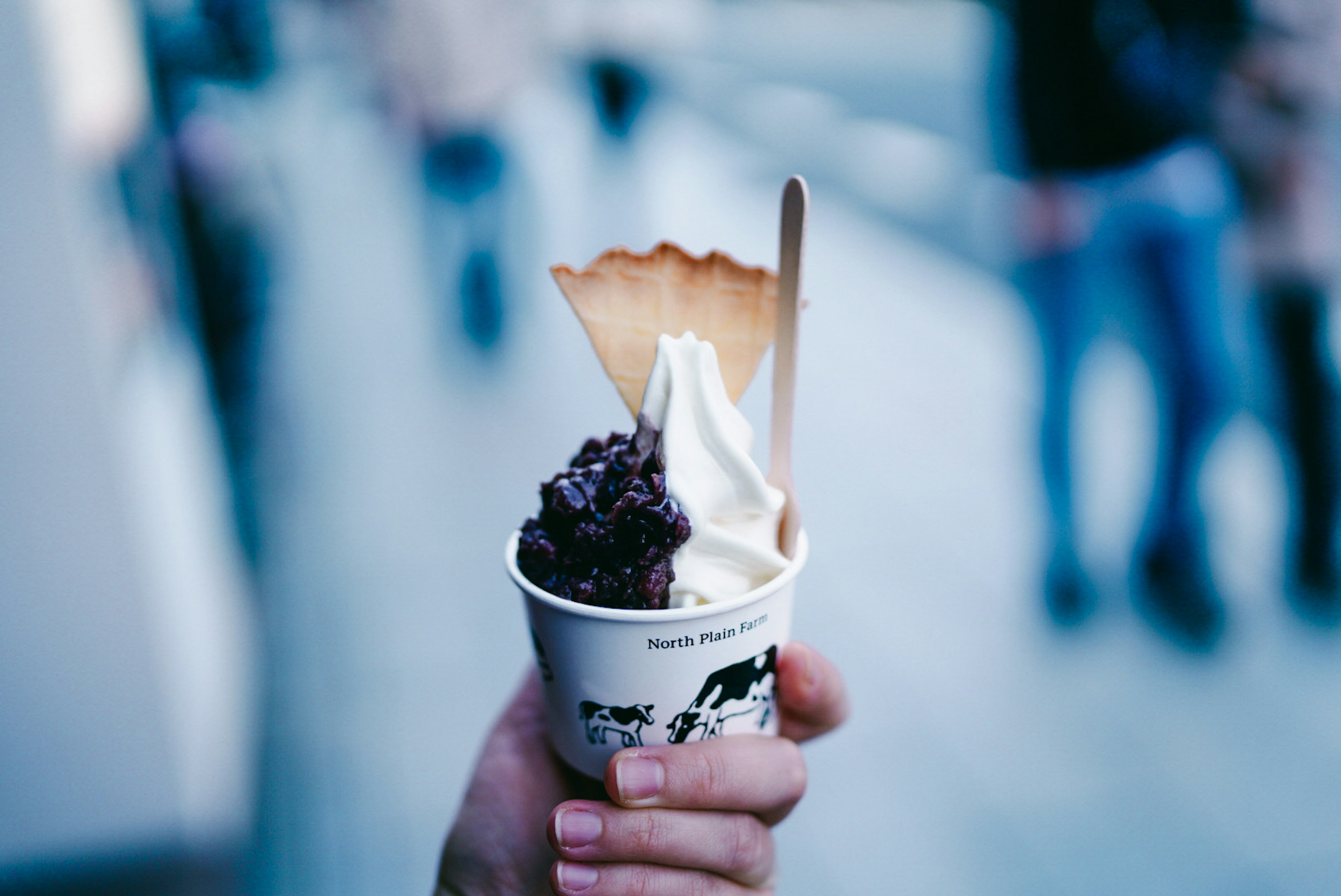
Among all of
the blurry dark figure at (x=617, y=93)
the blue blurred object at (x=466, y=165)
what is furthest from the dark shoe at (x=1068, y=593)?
the blurry dark figure at (x=617, y=93)

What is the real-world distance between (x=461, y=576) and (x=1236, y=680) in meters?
2.44

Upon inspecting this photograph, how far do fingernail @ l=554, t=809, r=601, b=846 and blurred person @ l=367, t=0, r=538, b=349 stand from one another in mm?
3990

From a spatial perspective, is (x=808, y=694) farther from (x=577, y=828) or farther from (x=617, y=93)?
(x=617, y=93)

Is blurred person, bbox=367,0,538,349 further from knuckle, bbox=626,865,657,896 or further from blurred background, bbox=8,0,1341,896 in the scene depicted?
knuckle, bbox=626,865,657,896

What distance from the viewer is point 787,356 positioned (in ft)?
3.22

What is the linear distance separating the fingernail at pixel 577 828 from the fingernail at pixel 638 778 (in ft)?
0.13

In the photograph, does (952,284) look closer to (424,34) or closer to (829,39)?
(424,34)

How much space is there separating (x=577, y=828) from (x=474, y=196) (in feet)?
13.2

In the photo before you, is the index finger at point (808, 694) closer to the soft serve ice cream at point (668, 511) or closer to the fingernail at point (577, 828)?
the soft serve ice cream at point (668, 511)

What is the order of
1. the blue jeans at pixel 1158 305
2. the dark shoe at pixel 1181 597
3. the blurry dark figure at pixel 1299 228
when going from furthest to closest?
1. the dark shoe at pixel 1181 597
2. the blue jeans at pixel 1158 305
3. the blurry dark figure at pixel 1299 228

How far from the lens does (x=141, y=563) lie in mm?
1996

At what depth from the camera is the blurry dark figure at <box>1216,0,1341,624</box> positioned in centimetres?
248

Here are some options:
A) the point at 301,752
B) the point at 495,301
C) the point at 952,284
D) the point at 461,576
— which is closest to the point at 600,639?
the point at 301,752

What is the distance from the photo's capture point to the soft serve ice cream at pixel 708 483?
981 mm
